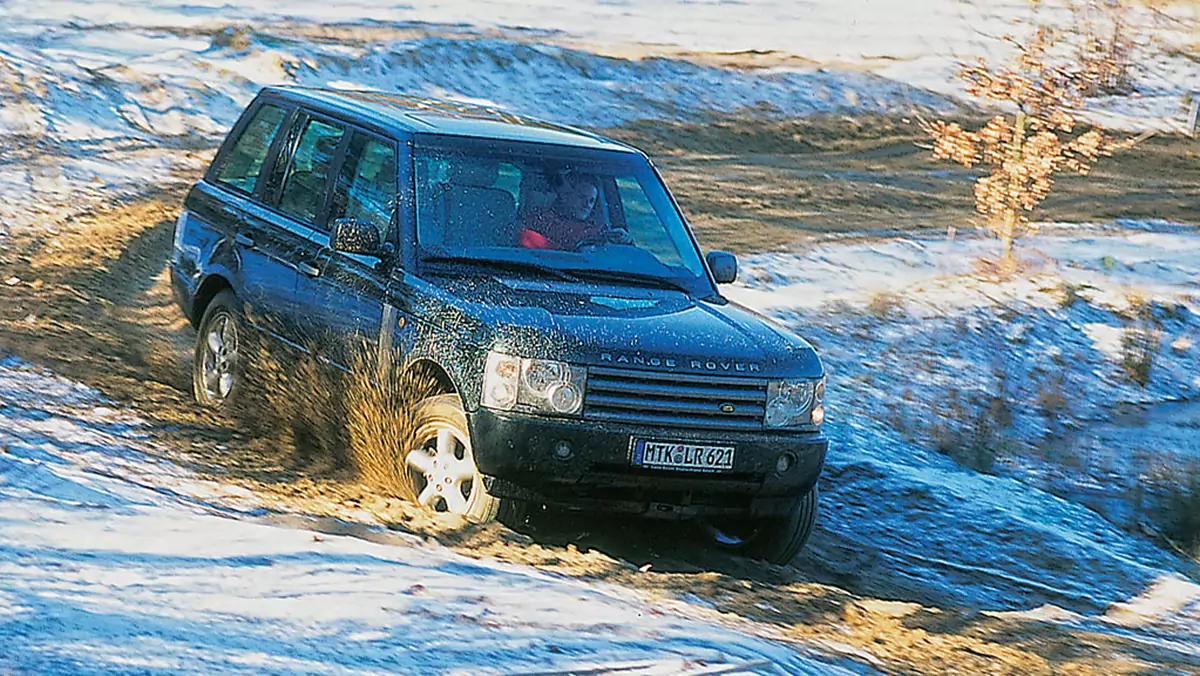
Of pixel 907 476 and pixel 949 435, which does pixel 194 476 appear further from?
pixel 949 435

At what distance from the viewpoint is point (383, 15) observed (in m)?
36.0

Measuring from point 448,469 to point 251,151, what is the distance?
8.68 ft

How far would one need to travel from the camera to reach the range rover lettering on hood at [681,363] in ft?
20.5

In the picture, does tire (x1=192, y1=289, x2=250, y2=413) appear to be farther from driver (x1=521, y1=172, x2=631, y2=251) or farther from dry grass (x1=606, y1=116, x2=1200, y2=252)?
dry grass (x1=606, y1=116, x2=1200, y2=252)

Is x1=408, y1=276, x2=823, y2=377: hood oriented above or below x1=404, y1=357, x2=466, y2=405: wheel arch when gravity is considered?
above

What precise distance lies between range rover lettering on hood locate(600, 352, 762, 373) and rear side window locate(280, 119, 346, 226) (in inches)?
80.7

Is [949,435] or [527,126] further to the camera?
[949,435]

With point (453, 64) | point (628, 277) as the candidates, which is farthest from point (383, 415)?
point (453, 64)

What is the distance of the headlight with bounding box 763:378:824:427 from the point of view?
6488 millimetres

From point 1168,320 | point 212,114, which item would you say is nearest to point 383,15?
point 212,114

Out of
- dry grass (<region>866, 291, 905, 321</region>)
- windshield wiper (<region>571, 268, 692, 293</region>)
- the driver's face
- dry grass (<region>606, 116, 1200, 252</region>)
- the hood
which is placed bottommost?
dry grass (<region>866, 291, 905, 321</region>)

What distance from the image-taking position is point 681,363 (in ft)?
20.8

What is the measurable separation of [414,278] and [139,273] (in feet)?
22.0

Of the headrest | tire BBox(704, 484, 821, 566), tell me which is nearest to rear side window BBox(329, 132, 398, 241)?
the headrest
